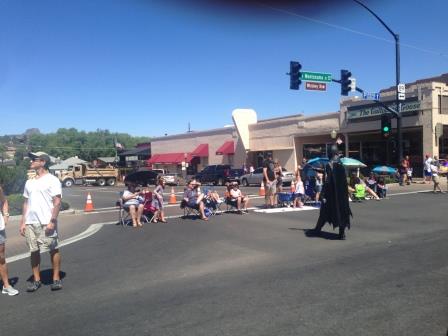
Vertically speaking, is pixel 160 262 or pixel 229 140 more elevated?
pixel 229 140

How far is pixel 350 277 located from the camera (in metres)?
6.36

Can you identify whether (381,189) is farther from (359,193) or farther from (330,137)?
(330,137)

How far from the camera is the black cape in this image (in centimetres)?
956

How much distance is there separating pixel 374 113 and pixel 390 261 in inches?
996

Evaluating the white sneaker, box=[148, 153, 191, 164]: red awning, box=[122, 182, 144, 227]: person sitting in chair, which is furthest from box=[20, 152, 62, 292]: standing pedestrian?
box=[148, 153, 191, 164]: red awning

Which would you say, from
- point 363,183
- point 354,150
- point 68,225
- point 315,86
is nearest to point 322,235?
point 68,225

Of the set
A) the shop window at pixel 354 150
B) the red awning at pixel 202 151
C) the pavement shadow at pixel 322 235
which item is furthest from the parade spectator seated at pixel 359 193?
the red awning at pixel 202 151

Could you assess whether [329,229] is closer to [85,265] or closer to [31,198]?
[85,265]

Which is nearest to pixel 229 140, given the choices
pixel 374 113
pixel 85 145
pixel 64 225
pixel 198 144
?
pixel 198 144

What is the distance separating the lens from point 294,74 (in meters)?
23.4

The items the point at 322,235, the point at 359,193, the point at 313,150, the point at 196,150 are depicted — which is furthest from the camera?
the point at 196,150

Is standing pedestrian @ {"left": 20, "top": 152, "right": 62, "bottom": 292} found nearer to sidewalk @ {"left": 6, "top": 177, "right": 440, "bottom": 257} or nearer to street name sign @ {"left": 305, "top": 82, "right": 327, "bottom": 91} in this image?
sidewalk @ {"left": 6, "top": 177, "right": 440, "bottom": 257}

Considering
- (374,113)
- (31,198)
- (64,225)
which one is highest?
(374,113)

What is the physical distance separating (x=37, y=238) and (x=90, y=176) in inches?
1661
